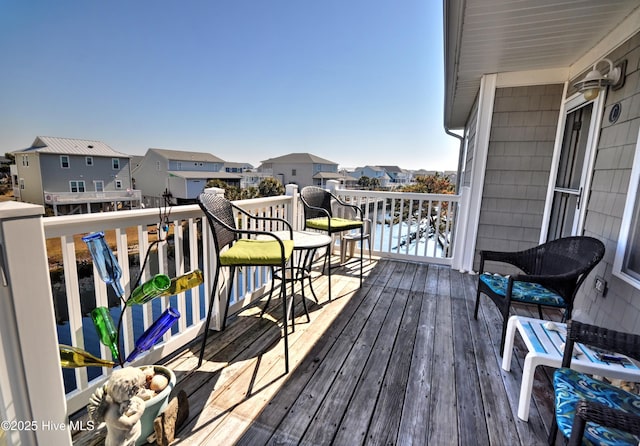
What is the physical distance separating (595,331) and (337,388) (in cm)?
128

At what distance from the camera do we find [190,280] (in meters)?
1.63

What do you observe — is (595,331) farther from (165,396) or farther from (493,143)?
(493,143)

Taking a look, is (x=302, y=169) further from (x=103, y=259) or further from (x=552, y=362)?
(x=552, y=362)

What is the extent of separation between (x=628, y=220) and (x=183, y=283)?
9.38ft

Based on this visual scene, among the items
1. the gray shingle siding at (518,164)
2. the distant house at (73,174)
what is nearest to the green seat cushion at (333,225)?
the gray shingle siding at (518,164)

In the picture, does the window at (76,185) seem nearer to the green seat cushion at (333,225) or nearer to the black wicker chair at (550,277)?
the green seat cushion at (333,225)

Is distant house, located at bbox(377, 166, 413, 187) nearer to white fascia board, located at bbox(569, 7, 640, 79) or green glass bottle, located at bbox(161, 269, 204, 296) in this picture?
white fascia board, located at bbox(569, 7, 640, 79)

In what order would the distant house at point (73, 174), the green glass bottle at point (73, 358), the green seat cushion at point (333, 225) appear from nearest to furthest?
the green glass bottle at point (73, 358) < the green seat cushion at point (333, 225) < the distant house at point (73, 174)

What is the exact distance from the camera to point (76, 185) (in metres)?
12.1

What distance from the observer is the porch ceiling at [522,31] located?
2092mm

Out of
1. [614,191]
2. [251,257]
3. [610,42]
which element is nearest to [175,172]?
[251,257]

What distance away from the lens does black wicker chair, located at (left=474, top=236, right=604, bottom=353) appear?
1984 millimetres

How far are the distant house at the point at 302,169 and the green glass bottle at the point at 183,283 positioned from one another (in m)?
29.8

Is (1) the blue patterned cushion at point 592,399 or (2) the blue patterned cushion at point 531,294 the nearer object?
(1) the blue patterned cushion at point 592,399
